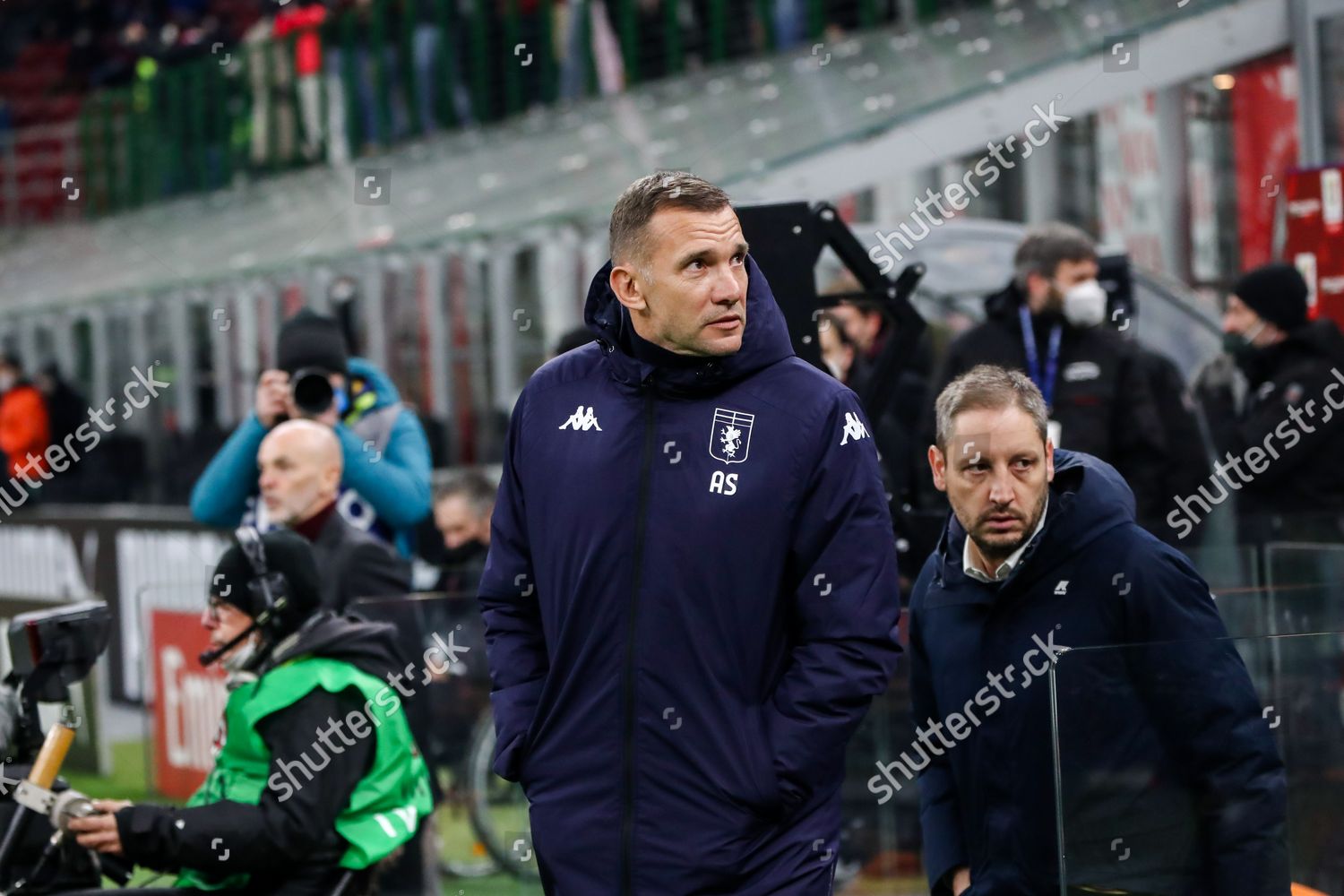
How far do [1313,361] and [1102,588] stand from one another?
3.59 metres

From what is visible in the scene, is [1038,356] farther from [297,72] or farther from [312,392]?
A: [297,72]

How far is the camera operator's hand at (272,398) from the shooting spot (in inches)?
241

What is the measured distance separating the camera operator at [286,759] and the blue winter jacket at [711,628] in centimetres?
117

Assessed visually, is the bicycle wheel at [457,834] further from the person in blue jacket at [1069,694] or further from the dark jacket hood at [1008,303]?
the person in blue jacket at [1069,694]

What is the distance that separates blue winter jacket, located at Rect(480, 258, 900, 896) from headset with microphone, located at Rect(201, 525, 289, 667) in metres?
1.33

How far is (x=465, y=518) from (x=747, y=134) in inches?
135

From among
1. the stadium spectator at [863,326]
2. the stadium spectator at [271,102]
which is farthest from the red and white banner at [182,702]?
the stadium spectator at [271,102]

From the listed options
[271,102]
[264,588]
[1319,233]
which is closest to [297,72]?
[271,102]

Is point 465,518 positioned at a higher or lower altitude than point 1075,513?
lower

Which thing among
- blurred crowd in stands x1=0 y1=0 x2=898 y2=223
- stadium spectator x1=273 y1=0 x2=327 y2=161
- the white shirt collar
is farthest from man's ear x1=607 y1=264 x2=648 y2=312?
stadium spectator x1=273 y1=0 x2=327 y2=161

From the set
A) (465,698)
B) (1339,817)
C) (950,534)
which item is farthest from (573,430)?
(465,698)

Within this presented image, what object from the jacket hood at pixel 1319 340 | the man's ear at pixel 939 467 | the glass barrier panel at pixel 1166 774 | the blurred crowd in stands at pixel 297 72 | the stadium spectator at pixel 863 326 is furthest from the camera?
the blurred crowd in stands at pixel 297 72

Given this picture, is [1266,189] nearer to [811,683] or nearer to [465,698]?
[465,698]

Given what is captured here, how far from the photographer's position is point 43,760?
4.29 metres
